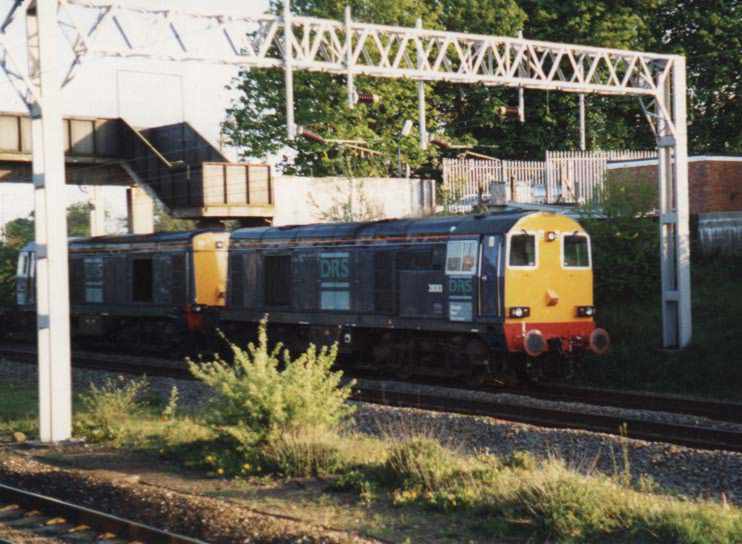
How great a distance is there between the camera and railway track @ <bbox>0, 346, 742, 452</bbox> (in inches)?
551

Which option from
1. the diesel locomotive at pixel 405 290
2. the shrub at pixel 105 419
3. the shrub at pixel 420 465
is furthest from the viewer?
the diesel locomotive at pixel 405 290

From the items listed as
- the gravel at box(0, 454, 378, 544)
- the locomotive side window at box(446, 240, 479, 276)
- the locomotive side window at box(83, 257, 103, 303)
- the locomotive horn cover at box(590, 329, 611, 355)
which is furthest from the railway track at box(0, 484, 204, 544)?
the locomotive side window at box(83, 257, 103, 303)

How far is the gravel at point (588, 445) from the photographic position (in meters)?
11.2

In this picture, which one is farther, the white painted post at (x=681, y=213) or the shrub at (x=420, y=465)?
the white painted post at (x=681, y=213)

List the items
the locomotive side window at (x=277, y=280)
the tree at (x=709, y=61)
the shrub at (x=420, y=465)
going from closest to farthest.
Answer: the shrub at (x=420, y=465), the locomotive side window at (x=277, y=280), the tree at (x=709, y=61)

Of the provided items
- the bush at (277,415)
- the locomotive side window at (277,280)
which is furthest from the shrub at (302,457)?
the locomotive side window at (277,280)

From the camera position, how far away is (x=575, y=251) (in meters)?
20.5

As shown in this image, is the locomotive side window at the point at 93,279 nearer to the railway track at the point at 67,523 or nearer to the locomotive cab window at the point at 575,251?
the locomotive cab window at the point at 575,251

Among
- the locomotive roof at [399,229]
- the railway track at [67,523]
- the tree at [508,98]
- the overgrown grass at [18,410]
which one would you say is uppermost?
the tree at [508,98]

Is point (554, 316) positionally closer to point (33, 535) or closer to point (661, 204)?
point (661, 204)

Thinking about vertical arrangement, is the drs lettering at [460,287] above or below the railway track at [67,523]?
above

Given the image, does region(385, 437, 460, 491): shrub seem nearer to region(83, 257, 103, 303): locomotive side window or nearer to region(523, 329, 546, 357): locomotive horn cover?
region(523, 329, 546, 357): locomotive horn cover

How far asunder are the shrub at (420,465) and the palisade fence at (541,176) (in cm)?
2099

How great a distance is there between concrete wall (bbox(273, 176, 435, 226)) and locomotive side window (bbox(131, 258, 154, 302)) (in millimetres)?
7674
